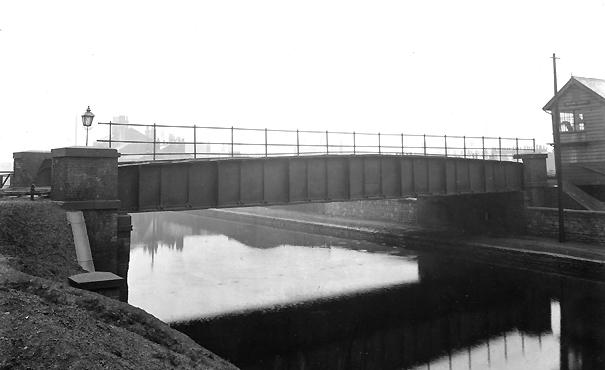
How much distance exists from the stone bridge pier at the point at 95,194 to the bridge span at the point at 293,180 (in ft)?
8.04

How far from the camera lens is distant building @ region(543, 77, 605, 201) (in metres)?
29.4

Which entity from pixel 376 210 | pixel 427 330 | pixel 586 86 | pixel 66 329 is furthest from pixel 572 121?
pixel 66 329

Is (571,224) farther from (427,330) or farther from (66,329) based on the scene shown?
(66,329)

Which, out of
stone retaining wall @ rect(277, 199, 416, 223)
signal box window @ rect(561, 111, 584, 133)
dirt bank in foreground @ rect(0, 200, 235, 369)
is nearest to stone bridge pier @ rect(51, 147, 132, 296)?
dirt bank in foreground @ rect(0, 200, 235, 369)

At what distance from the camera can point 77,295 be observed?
641cm

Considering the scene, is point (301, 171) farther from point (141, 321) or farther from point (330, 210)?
point (330, 210)

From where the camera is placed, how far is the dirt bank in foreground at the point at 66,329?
430cm

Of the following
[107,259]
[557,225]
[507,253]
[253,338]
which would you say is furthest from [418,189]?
[107,259]

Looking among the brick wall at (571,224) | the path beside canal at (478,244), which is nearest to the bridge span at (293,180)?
the brick wall at (571,224)

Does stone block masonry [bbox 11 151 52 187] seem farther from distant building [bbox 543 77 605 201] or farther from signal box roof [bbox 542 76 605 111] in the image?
signal box roof [bbox 542 76 605 111]

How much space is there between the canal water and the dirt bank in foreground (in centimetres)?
541

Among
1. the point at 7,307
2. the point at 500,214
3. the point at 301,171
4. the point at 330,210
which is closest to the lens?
the point at 7,307

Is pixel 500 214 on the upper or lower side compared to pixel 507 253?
upper

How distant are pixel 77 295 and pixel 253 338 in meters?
7.75
